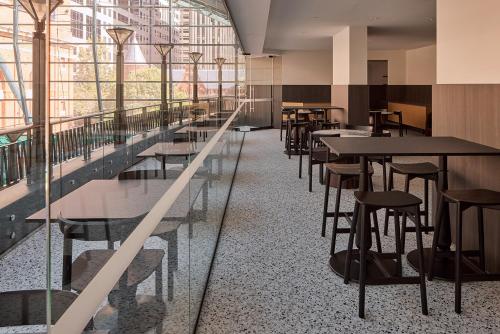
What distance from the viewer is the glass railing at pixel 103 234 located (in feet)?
2.08

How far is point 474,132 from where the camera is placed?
363cm

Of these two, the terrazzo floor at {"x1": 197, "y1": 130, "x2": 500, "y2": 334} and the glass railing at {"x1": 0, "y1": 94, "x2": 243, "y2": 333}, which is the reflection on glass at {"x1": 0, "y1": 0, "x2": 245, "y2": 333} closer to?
the glass railing at {"x1": 0, "y1": 94, "x2": 243, "y2": 333}

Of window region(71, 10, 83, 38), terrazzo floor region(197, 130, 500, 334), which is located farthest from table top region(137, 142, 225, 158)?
terrazzo floor region(197, 130, 500, 334)

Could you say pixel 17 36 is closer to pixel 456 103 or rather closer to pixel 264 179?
pixel 456 103

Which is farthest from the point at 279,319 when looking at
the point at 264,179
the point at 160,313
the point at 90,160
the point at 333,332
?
the point at 264,179

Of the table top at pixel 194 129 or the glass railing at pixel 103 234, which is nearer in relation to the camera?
the glass railing at pixel 103 234

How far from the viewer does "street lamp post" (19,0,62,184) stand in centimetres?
60

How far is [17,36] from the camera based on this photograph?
564 mm

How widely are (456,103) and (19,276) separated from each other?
3967 mm

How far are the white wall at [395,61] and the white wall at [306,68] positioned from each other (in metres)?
1.67

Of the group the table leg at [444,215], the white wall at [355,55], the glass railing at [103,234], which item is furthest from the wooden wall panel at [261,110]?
the glass railing at [103,234]

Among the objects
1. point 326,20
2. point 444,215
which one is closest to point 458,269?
point 444,215

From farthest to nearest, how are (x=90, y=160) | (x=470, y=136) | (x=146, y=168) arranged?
(x=470, y=136) → (x=146, y=168) → (x=90, y=160)

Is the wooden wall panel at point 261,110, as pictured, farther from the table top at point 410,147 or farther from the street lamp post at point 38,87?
the street lamp post at point 38,87
